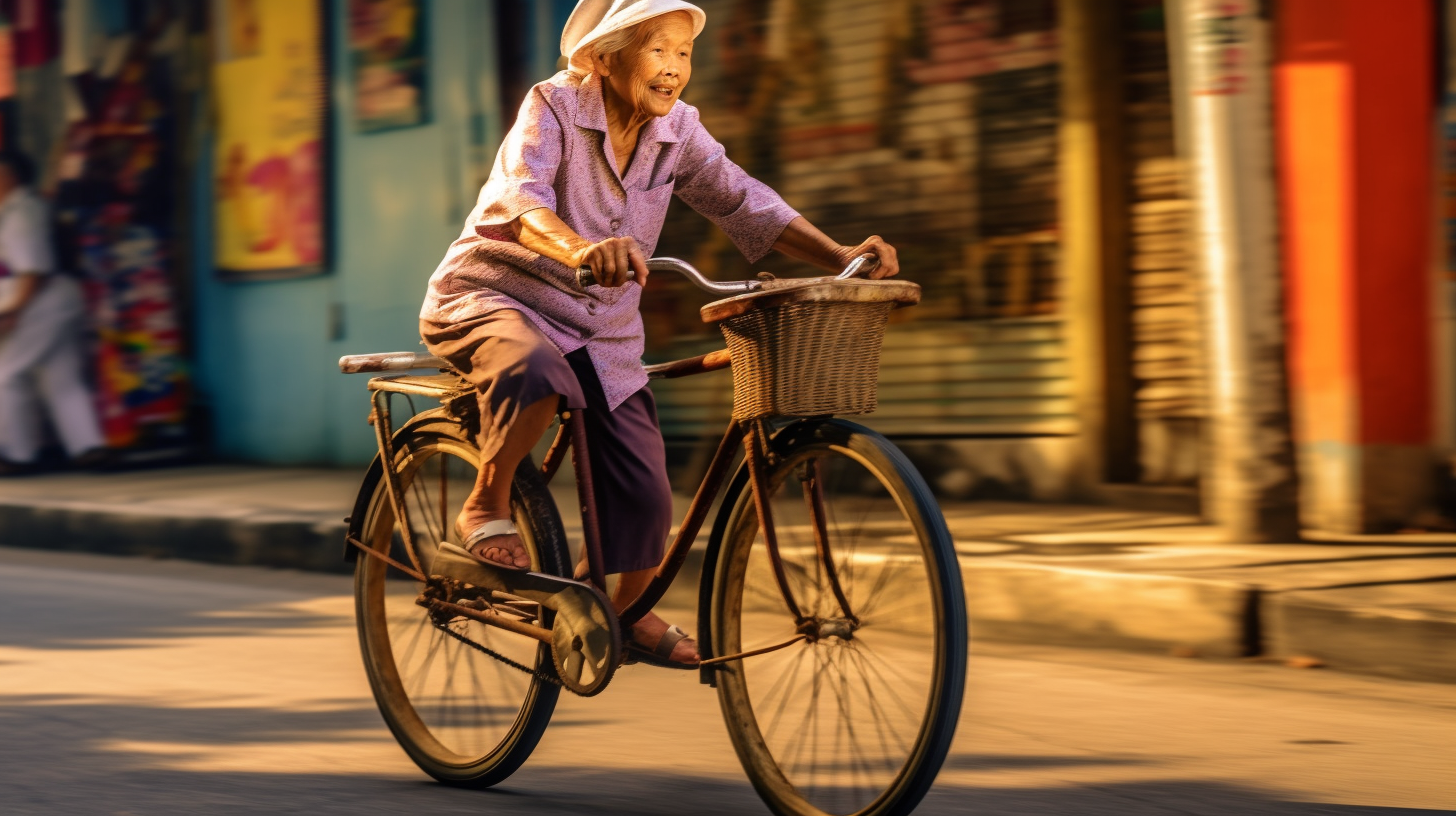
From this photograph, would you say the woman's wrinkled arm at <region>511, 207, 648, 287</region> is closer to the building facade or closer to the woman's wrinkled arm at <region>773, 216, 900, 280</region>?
the woman's wrinkled arm at <region>773, 216, 900, 280</region>

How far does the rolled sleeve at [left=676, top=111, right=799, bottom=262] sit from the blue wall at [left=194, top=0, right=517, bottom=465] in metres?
7.40

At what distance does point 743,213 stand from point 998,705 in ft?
5.73

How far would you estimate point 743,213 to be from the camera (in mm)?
4215

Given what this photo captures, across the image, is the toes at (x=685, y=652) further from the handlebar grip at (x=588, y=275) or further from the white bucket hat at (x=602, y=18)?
the white bucket hat at (x=602, y=18)

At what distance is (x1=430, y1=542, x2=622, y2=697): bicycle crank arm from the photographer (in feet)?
12.9

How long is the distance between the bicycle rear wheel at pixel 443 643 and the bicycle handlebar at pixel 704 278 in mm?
590

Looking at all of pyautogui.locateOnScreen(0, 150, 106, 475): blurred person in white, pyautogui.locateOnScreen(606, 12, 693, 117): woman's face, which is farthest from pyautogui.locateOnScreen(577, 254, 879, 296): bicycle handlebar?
pyautogui.locateOnScreen(0, 150, 106, 475): blurred person in white

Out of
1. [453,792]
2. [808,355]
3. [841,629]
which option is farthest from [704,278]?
[453,792]

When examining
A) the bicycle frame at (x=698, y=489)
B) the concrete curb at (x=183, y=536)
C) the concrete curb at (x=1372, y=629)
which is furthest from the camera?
the concrete curb at (x=183, y=536)

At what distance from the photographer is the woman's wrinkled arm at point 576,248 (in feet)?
11.7

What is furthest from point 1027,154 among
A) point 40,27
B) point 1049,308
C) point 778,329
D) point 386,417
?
point 40,27

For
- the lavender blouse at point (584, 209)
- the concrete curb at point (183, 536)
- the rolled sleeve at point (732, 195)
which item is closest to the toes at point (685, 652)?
the lavender blouse at point (584, 209)

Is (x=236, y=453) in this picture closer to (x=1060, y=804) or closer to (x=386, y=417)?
(x=386, y=417)

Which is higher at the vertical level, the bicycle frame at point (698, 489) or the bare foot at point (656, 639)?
the bicycle frame at point (698, 489)
